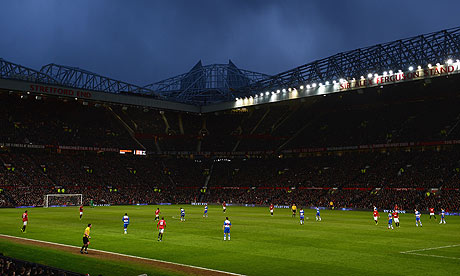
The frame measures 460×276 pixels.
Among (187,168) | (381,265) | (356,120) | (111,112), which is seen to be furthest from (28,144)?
(381,265)

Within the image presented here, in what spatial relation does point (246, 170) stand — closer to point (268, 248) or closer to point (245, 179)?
point (245, 179)

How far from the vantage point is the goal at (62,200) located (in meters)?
74.7

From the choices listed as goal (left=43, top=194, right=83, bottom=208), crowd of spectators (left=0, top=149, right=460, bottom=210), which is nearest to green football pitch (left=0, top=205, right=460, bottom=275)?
crowd of spectators (left=0, top=149, right=460, bottom=210)

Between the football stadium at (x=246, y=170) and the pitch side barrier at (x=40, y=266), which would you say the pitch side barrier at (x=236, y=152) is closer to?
the football stadium at (x=246, y=170)

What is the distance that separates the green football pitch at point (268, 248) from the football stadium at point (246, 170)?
0.46 feet

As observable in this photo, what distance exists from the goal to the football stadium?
19 cm

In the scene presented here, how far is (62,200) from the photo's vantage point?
77.7 m

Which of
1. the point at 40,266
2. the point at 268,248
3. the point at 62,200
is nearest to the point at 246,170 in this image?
the point at 62,200

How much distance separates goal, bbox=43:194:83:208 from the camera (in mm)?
74700

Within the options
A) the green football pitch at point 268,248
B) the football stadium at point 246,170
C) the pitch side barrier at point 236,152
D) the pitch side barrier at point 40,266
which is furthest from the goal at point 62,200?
the pitch side barrier at point 40,266

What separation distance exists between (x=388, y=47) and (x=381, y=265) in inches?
1767

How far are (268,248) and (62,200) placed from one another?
5962 cm

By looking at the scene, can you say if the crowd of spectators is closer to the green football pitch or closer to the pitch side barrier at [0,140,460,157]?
the pitch side barrier at [0,140,460,157]

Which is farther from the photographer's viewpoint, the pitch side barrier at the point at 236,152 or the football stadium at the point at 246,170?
the pitch side barrier at the point at 236,152
